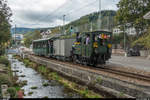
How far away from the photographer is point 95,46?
15.8 meters

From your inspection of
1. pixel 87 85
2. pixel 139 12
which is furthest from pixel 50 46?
pixel 139 12

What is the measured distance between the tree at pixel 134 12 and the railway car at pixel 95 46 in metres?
25.0

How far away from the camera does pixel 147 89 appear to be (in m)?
7.79

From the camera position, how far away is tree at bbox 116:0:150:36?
39.4m

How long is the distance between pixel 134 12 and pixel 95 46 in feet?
96.0

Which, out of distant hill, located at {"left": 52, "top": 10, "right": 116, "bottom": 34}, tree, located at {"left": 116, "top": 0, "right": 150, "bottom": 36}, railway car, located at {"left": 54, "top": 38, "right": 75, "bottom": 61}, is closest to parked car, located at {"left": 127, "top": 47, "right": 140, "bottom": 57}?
tree, located at {"left": 116, "top": 0, "right": 150, "bottom": 36}

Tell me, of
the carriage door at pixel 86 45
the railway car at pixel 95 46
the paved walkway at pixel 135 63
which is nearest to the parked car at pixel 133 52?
the paved walkway at pixel 135 63

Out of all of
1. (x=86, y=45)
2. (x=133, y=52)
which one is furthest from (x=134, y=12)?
(x=86, y=45)

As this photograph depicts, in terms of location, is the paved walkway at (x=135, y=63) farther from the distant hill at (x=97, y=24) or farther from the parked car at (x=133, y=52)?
the distant hill at (x=97, y=24)

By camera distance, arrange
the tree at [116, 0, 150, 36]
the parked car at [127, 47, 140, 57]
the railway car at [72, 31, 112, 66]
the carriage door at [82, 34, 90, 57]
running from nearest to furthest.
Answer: the railway car at [72, 31, 112, 66], the carriage door at [82, 34, 90, 57], the parked car at [127, 47, 140, 57], the tree at [116, 0, 150, 36]

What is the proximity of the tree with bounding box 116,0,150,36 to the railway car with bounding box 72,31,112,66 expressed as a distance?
82.1 feet

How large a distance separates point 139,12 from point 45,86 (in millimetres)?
33783

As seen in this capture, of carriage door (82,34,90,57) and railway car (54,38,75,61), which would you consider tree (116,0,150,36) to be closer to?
railway car (54,38,75,61)

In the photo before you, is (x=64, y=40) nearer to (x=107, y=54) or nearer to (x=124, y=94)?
(x=107, y=54)
